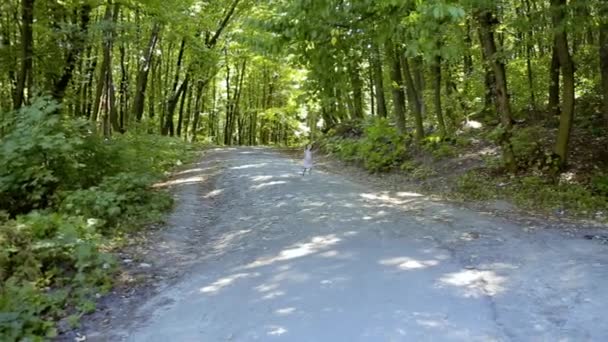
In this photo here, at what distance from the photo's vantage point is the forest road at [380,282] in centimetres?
499

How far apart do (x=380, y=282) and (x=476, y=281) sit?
3.45ft

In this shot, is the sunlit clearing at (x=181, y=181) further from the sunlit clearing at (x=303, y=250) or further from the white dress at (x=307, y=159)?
the sunlit clearing at (x=303, y=250)

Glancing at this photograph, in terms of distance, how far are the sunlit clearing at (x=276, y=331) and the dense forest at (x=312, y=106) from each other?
2003 millimetres

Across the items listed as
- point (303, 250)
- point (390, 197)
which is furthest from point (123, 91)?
point (303, 250)

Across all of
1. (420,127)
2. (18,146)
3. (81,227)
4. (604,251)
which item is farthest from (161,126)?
(604,251)

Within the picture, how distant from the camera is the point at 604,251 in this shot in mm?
7441

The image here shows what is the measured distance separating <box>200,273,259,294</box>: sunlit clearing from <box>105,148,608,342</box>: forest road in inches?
1.0

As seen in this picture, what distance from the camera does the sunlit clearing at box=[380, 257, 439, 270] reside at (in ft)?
22.1

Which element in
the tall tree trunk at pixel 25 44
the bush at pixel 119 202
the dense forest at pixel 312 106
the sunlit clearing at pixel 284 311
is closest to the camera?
the sunlit clearing at pixel 284 311

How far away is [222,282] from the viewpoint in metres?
6.66

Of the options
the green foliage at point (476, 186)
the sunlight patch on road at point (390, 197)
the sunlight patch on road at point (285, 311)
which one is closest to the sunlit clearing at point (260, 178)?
the sunlight patch on road at point (390, 197)

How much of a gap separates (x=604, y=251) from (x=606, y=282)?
162 cm

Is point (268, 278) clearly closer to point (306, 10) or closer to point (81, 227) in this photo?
point (81, 227)

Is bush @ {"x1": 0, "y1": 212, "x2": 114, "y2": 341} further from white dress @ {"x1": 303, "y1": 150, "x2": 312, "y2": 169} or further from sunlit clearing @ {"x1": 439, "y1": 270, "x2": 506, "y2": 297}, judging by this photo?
white dress @ {"x1": 303, "y1": 150, "x2": 312, "y2": 169}
